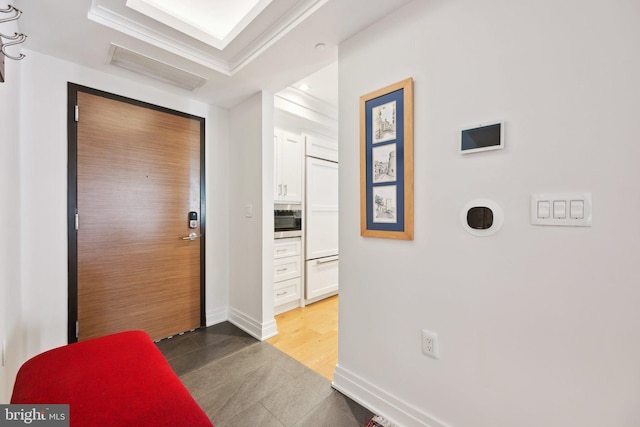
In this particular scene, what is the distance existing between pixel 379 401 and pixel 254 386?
0.84 metres

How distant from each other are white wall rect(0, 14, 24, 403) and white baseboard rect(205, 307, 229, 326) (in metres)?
1.33

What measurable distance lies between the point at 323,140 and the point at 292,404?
2.91 metres

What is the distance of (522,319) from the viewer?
1.12m

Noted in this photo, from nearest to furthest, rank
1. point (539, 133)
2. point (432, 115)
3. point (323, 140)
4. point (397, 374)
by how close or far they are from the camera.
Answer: point (539, 133)
point (432, 115)
point (397, 374)
point (323, 140)

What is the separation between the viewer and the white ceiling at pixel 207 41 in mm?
1527

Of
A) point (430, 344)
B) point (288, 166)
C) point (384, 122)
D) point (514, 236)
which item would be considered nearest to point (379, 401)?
point (430, 344)

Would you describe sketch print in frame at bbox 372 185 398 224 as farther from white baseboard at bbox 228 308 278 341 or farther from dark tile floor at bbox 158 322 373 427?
white baseboard at bbox 228 308 278 341

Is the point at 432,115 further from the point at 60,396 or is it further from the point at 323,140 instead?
the point at 323,140

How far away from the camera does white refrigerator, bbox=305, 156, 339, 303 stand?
10.8 feet

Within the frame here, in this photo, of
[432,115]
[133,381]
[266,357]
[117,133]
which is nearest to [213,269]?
[266,357]

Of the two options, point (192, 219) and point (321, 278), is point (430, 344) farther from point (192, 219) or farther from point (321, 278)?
point (192, 219)

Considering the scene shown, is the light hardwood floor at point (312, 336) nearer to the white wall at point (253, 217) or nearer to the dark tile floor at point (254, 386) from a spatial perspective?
the dark tile floor at point (254, 386)

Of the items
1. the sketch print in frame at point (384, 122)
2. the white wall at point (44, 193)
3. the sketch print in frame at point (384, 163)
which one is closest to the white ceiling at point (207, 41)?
the white wall at point (44, 193)

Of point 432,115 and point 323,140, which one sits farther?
point 323,140
